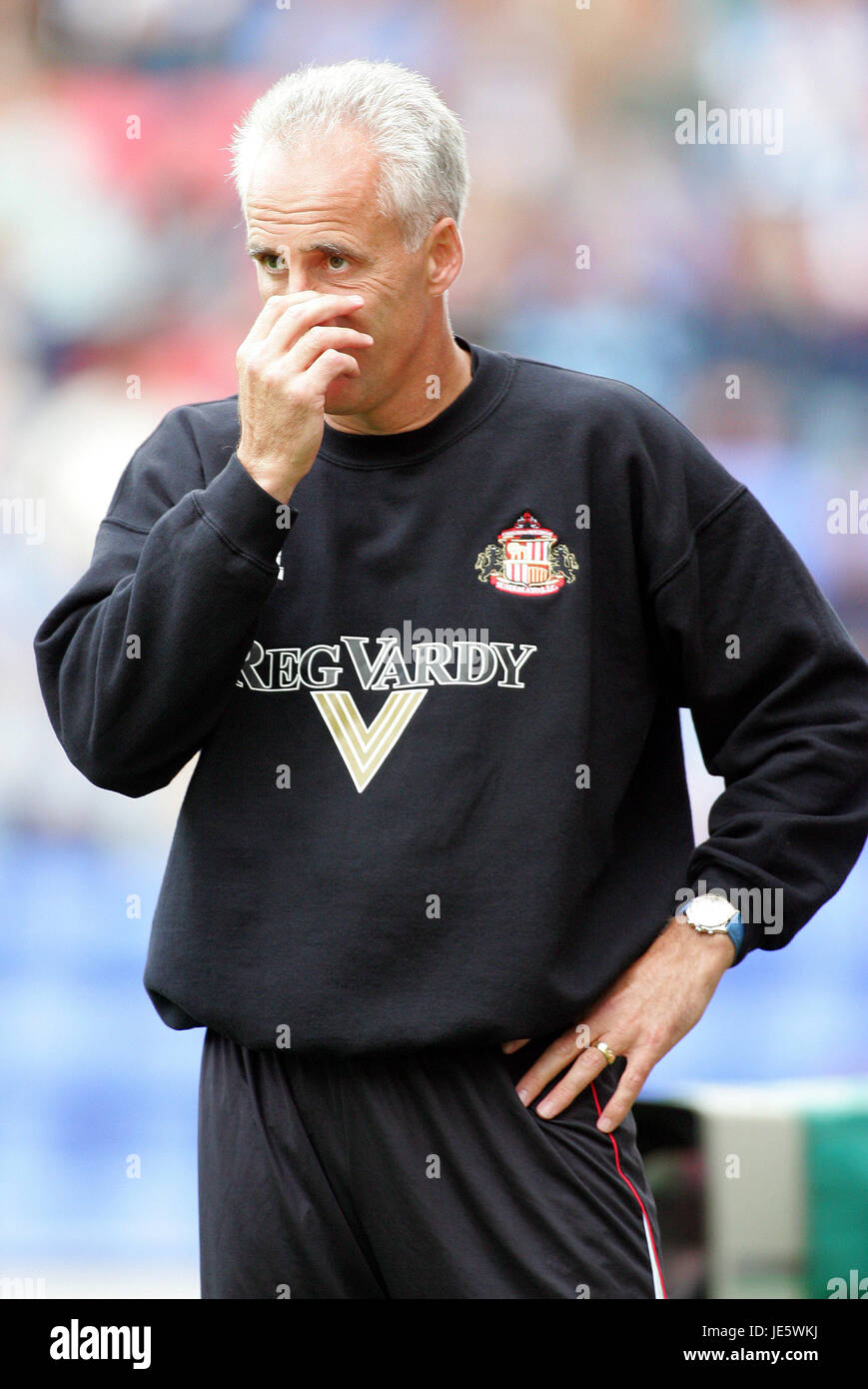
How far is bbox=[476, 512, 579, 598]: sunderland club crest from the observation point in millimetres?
1626

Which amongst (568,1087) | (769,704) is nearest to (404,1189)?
(568,1087)

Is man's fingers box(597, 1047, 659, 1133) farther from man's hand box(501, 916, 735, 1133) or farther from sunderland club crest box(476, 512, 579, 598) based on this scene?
sunderland club crest box(476, 512, 579, 598)

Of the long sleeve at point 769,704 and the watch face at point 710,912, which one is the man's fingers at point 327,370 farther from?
the watch face at point 710,912

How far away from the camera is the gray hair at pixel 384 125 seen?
162 cm

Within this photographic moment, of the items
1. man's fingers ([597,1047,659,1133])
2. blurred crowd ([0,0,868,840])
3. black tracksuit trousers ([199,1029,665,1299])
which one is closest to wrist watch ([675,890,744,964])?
man's fingers ([597,1047,659,1133])

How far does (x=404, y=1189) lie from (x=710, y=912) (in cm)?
42

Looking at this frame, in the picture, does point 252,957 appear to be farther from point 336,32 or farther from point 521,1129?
point 336,32

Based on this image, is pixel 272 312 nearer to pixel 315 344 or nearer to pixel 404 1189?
pixel 315 344

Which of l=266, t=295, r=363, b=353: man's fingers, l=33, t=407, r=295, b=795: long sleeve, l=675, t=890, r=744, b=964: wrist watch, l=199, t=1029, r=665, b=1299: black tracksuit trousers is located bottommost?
l=199, t=1029, r=665, b=1299: black tracksuit trousers

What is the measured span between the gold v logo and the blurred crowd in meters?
1.48

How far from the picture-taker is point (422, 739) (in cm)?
158

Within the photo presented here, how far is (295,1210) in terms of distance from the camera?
62.6 inches

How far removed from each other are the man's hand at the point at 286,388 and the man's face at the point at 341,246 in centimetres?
6

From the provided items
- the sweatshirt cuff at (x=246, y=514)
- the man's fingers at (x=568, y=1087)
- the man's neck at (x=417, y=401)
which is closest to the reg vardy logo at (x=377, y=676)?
the sweatshirt cuff at (x=246, y=514)
